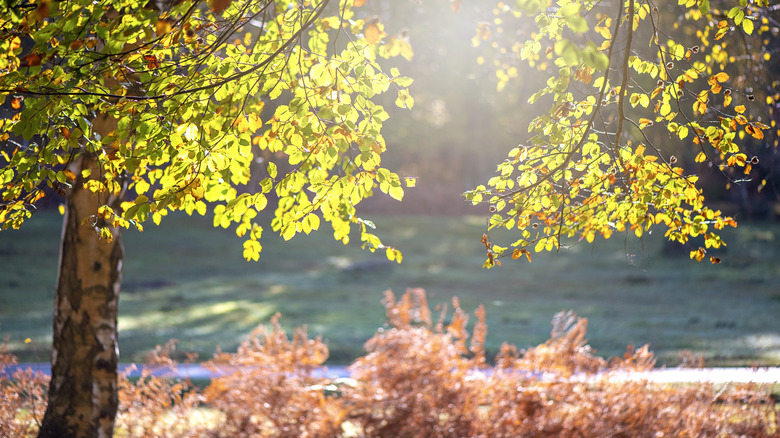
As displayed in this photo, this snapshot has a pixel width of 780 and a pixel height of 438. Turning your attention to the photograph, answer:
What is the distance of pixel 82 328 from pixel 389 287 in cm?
1262

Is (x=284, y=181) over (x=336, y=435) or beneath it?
over

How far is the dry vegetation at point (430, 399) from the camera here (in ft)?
18.1

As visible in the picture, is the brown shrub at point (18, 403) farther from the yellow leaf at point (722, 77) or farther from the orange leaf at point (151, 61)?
the yellow leaf at point (722, 77)

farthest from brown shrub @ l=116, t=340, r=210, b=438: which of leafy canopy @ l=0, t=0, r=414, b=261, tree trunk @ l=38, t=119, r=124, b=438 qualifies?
leafy canopy @ l=0, t=0, r=414, b=261

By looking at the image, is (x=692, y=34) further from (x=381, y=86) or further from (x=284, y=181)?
(x=284, y=181)

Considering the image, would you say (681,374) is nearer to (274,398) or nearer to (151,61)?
(274,398)

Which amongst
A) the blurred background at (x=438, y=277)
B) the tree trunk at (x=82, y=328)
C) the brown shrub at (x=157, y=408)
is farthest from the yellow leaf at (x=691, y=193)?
the brown shrub at (x=157, y=408)

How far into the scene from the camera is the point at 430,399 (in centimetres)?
555

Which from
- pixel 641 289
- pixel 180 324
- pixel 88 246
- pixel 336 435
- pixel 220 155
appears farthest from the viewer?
pixel 641 289

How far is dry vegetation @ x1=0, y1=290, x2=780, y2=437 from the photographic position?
18.1 ft

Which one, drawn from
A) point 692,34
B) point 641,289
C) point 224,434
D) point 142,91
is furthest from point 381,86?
point 641,289

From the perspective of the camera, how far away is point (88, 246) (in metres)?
5.03

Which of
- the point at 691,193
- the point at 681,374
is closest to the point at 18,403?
the point at 691,193

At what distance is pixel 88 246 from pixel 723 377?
6036 mm
